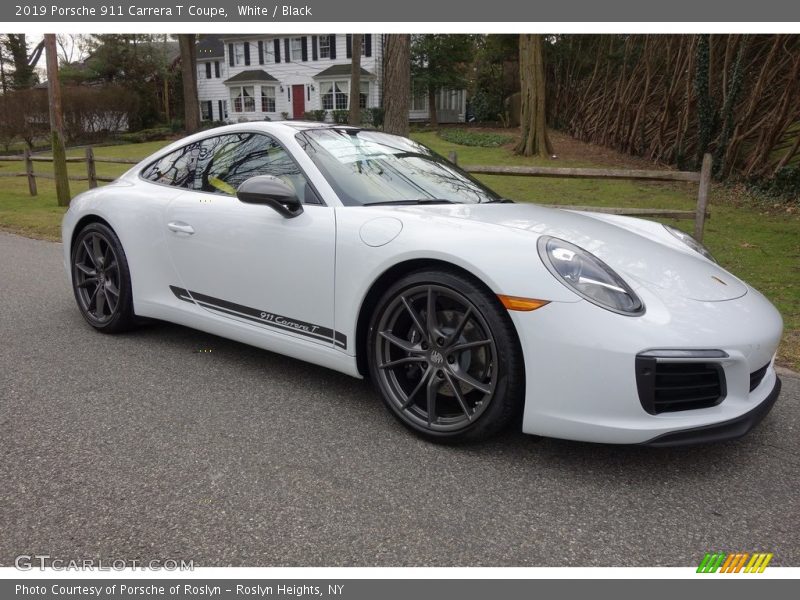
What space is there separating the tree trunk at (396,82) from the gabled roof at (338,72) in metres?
34.5

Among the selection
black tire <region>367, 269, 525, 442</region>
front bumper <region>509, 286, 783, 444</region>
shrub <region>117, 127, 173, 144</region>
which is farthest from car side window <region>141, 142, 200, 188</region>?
shrub <region>117, 127, 173, 144</region>

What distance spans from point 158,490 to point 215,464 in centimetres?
26

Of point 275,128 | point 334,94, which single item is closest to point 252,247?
point 275,128

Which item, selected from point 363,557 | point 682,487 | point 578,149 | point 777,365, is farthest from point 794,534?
point 578,149

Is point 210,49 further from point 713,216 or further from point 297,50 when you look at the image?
point 713,216

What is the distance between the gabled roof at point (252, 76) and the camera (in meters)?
45.7

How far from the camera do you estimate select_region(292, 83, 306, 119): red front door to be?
147 ft

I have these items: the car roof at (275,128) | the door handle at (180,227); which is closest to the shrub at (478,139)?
the car roof at (275,128)

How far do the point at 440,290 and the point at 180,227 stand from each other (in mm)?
1812

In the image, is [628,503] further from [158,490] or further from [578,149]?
[578,149]

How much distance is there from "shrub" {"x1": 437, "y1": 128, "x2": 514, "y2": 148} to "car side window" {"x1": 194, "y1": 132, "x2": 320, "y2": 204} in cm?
2320

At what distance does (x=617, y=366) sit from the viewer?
7.75 feet

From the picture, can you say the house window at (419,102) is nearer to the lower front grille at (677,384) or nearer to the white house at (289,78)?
the white house at (289,78)

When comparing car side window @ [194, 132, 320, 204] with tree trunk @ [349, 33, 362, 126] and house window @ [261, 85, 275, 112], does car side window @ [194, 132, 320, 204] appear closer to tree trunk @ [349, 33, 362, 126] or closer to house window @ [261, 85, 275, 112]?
tree trunk @ [349, 33, 362, 126]
